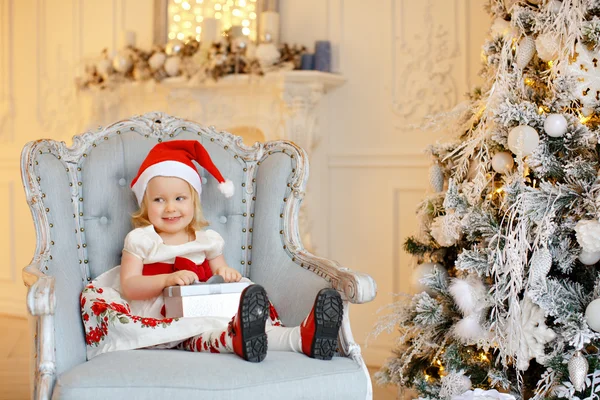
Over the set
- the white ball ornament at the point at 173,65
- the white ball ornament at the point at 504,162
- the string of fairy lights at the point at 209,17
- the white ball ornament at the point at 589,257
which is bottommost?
the white ball ornament at the point at 589,257

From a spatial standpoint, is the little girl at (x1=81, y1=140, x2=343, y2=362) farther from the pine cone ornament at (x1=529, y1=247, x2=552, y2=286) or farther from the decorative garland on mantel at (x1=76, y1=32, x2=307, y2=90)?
the decorative garland on mantel at (x1=76, y1=32, x2=307, y2=90)

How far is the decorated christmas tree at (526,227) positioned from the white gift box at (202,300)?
57 cm

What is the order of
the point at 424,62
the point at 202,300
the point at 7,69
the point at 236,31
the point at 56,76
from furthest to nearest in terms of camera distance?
the point at 7,69, the point at 56,76, the point at 236,31, the point at 424,62, the point at 202,300

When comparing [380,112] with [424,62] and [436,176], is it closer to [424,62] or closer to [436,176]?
[424,62]

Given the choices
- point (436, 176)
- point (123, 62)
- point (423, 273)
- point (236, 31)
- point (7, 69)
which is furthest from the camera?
point (7, 69)

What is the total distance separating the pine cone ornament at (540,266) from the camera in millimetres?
2088

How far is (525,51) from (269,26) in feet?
5.60

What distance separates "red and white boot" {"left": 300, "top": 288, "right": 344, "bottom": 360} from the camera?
1.75 m

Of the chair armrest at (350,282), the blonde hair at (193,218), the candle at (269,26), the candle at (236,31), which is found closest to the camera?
the chair armrest at (350,282)

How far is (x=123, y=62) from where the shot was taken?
159 inches

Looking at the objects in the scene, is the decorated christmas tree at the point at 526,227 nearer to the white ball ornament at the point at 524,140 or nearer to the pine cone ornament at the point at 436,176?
the white ball ornament at the point at 524,140

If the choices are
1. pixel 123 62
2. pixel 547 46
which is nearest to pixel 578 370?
pixel 547 46

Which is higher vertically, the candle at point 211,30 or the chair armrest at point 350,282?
the candle at point 211,30

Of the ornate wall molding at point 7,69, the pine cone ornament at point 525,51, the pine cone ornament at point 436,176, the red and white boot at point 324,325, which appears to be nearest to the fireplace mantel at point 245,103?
the ornate wall molding at point 7,69
